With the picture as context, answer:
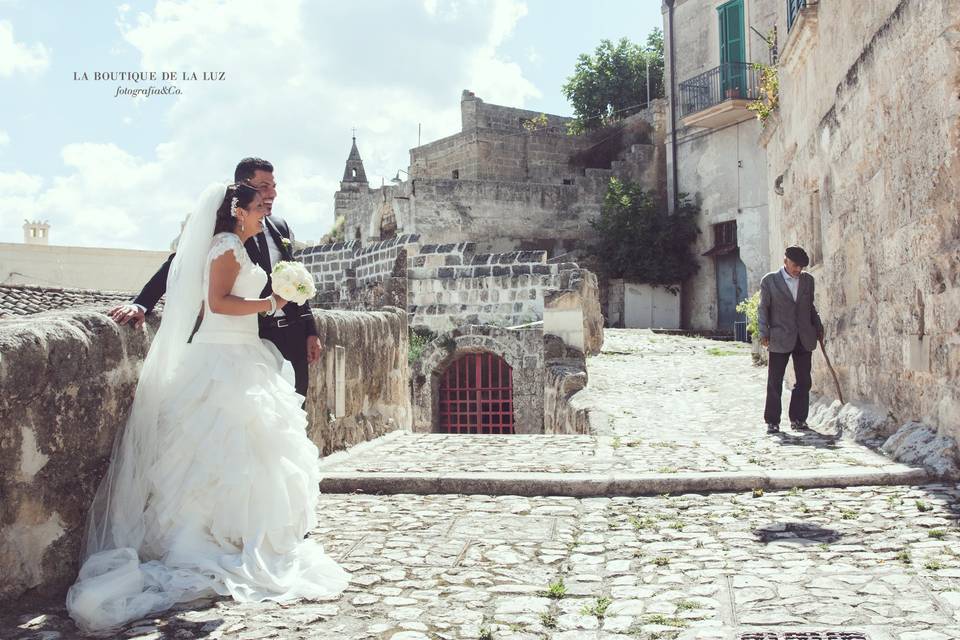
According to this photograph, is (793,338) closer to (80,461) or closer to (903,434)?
(903,434)

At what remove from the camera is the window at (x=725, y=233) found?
2395 cm

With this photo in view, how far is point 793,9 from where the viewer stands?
996 centimetres

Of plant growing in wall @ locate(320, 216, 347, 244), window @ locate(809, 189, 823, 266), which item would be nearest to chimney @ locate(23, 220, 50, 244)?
plant growing in wall @ locate(320, 216, 347, 244)

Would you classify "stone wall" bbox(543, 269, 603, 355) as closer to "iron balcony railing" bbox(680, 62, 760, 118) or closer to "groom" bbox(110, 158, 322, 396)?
"groom" bbox(110, 158, 322, 396)

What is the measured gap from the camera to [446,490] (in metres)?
5.38

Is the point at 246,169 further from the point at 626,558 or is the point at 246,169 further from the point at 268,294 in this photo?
the point at 626,558

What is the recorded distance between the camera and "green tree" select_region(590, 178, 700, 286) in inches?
979

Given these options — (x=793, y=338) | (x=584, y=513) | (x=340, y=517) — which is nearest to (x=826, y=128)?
(x=793, y=338)

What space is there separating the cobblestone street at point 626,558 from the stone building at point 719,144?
1750cm

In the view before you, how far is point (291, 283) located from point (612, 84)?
30.3m

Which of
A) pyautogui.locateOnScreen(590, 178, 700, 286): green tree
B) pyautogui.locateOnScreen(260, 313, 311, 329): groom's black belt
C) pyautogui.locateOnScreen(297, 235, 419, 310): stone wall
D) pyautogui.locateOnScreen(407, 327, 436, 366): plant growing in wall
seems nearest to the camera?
pyautogui.locateOnScreen(260, 313, 311, 329): groom's black belt

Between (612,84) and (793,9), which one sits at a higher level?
(612,84)

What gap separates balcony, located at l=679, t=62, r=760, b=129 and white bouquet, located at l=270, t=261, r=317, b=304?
20698 millimetres

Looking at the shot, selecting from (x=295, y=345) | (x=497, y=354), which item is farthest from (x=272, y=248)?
(x=497, y=354)
